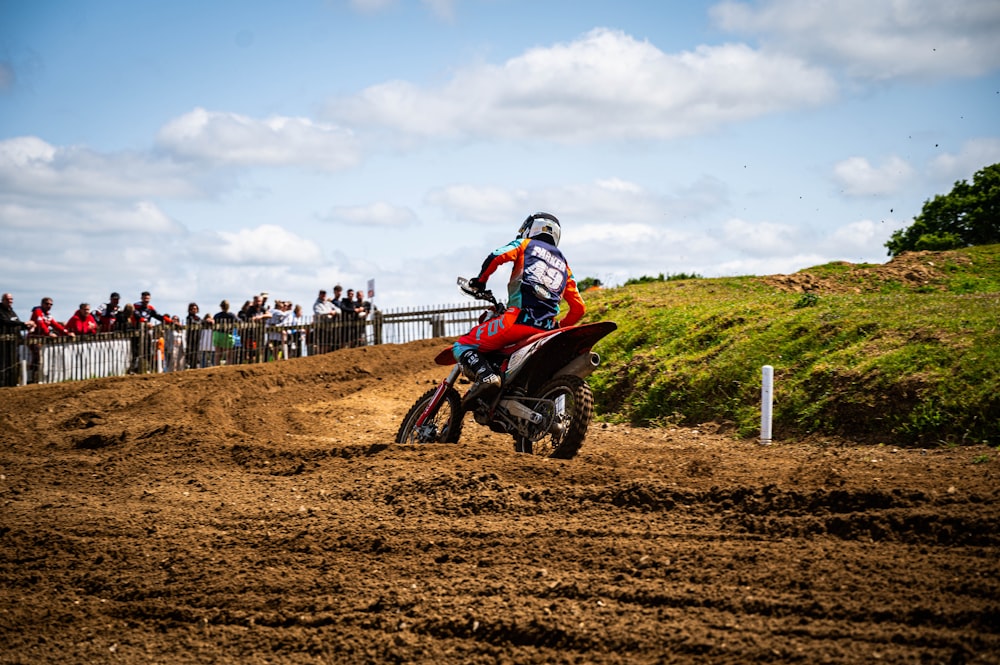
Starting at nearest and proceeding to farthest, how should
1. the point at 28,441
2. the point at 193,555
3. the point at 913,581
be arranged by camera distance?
the point at 913,581
the point at 193,555
the point at 28,441

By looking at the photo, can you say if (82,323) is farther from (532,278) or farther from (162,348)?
(532,278)

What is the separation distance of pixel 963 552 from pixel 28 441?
39.6ft

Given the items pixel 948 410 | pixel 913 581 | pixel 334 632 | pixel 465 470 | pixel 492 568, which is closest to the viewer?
pixel 913 581

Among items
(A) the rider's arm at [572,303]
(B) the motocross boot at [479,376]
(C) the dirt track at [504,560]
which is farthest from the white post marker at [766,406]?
(B) the motocross boot at [479,376]

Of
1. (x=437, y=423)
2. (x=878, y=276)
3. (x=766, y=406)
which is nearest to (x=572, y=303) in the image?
(x=437, y=423)

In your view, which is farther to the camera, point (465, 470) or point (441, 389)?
point (441, 389)

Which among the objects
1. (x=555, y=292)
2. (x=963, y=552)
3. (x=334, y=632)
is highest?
(x=555, y=292)

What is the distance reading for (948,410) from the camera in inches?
423

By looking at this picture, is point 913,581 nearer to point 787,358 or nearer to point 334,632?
point 334,632

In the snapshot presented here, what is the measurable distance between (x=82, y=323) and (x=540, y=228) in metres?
17.4

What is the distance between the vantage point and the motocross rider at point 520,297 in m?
9.57

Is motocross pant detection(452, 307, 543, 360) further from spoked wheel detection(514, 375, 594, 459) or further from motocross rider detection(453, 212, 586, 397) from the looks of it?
spoked wheel detection(514, 375, 594, 459)

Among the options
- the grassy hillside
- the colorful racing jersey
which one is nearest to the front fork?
the colorful racing jersey

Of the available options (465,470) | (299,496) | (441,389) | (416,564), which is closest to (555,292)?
(441,389)
